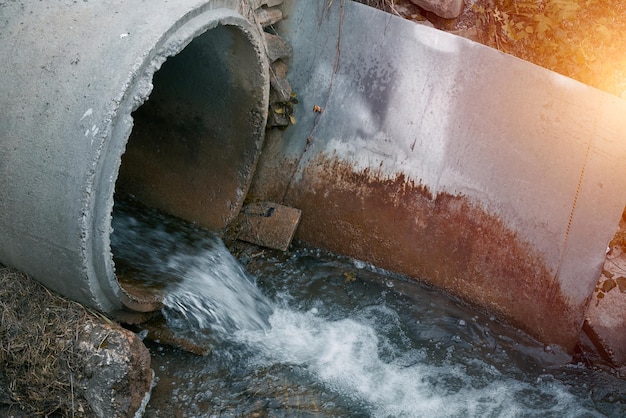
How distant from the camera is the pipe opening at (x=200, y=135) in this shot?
4652mm

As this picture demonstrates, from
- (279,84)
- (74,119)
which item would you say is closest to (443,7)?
(279,84)

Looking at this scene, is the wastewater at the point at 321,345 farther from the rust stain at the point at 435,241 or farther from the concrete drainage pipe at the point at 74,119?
the concrete drainage pipe at the point at 74,119

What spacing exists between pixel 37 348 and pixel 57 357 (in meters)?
0.11

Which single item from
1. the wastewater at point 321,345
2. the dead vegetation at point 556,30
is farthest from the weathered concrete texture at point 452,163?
the dead vegetation at point 556,30

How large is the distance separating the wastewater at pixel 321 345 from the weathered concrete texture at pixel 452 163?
0.74ft

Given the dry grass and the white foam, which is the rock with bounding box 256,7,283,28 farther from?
the dry grass

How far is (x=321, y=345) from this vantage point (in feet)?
14.5

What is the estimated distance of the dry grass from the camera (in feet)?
11.0

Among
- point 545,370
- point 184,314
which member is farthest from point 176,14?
point 545,370

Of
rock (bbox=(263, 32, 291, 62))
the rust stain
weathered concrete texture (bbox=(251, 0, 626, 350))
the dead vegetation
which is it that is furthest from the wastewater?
the dead vegetation

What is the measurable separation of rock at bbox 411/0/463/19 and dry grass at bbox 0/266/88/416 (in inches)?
134

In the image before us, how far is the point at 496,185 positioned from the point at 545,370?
1282mm

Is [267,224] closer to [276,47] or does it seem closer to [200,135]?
[200,135]

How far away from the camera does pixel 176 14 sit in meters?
3.39
